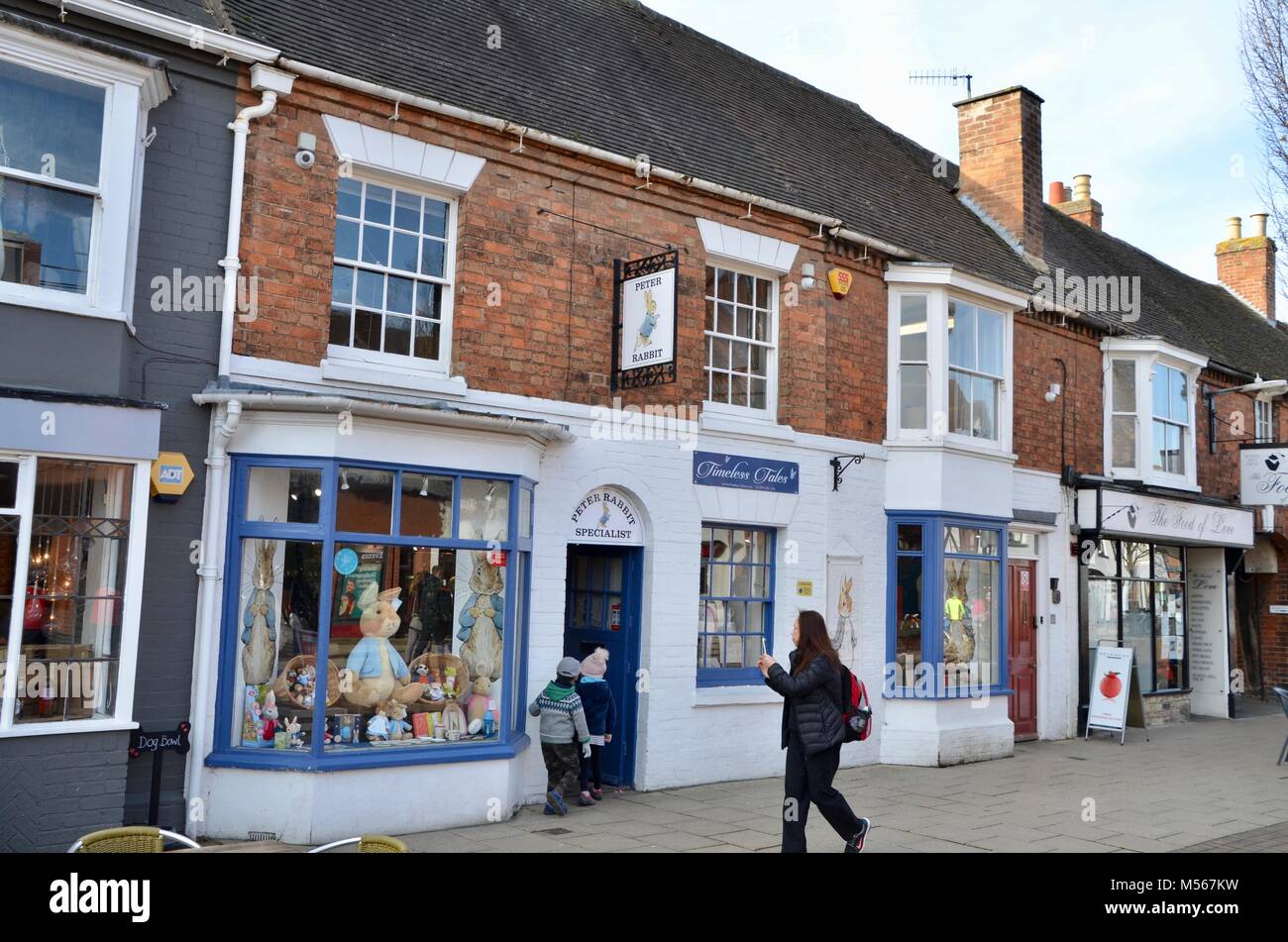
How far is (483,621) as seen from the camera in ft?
29.6

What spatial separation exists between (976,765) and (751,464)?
4.60 metres

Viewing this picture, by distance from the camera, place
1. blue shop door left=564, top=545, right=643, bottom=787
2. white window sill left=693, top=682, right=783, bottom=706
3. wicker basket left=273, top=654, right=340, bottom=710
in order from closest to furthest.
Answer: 1. wicker basket left=273, top=654, right=340, bottom=710
2. blue shop door left=564, top=545, right=643, bottom=787
3. white window sill left=693, top=682, right=783, bottom=706

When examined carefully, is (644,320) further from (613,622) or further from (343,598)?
(343,598)

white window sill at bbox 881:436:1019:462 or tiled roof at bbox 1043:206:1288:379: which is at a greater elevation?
tiled roof at bbox 1043:206:1288:379

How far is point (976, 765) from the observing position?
12.4 m

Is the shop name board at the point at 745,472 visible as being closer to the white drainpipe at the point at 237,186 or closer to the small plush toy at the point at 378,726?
the small plush toy at the point at 378,726

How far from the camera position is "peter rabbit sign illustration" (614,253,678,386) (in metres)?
9.48

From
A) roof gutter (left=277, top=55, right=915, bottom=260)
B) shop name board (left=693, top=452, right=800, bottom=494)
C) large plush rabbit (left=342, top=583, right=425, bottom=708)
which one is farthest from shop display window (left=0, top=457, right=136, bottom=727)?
shop name board (left=693, top=452, right=800, bottom=494)

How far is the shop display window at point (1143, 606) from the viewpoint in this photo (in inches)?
621

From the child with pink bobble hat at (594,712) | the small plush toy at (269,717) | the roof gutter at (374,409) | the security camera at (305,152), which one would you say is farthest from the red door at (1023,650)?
the security camera at (305,152)

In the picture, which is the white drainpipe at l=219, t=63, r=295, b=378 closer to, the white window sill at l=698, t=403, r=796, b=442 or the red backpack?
the white window sill at l=698, t=403, r=796, b=442

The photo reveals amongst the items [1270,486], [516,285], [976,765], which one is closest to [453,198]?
[516,285]

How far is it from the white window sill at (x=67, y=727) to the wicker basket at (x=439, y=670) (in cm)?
212

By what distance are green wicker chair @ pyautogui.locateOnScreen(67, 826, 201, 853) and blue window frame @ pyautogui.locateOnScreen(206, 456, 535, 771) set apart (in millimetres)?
3487
